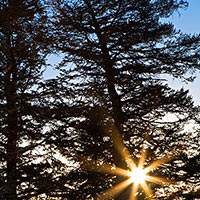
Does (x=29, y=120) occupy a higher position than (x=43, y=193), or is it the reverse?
(x=29, y=120)

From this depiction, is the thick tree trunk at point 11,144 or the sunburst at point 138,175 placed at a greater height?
the thick tree trunk at point 11,144

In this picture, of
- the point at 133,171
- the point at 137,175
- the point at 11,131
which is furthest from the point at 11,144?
the point at 137,175

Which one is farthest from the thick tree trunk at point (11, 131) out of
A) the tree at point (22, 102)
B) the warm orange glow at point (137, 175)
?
the warm orange glow at point (137, 175)

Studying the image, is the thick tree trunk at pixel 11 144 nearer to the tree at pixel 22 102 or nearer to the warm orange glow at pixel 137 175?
the tree at pixel 22 102

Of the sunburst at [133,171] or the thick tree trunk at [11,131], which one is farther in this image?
the sunburst at [133,171]

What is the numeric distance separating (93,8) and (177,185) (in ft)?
21.6

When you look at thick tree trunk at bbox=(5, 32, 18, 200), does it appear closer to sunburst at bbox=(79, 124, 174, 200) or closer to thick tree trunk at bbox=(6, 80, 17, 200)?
thick tree trunk at bbox=(6, 80, 17, 200)

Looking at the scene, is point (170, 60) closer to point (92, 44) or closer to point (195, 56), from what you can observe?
point (195, 56)

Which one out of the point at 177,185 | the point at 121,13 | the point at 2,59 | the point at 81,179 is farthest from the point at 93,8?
the point at 177,185

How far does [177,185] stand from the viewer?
414 inches

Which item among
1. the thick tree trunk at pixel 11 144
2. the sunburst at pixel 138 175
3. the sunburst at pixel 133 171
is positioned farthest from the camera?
the sunburst at pixel 138 175

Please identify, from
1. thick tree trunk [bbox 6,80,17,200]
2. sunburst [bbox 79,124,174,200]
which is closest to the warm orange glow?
sunburst [bbox 79,124,174,200]

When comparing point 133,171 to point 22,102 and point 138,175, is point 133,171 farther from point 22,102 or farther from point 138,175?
point 22,102

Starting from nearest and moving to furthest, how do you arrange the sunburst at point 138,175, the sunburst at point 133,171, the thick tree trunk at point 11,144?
1. the thick tree trunk at point 11,144
2. the sunburst at point 133,171
3. the sunburst at point 138,175
